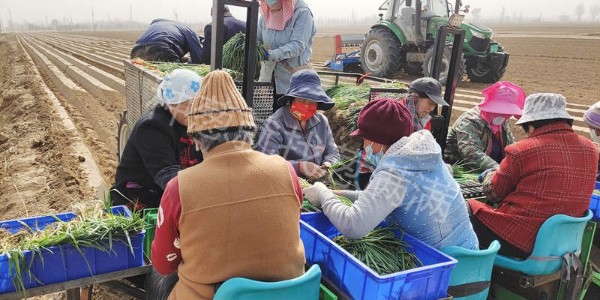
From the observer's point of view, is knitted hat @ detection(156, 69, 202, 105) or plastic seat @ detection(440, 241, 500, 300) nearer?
plastic seat @ detection(440, 241, 500, 300)

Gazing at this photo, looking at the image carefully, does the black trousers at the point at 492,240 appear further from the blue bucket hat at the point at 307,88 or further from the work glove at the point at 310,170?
the blue bucket hat at the point at 307,88

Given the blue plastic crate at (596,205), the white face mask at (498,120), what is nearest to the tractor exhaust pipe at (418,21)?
the white face mask at (498,120)

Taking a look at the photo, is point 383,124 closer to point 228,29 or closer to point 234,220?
point 234,220

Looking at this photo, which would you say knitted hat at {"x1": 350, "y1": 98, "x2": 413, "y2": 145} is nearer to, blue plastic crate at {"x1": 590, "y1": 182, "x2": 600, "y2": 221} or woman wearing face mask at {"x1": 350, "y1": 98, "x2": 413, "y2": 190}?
woman wearing face mask at {"x1": 350, "y1": 98, "x2": 413, "y2": 190}

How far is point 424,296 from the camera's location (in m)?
1.90

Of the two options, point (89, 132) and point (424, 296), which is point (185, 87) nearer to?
point (424, 296)

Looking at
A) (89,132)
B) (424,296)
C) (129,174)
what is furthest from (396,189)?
(89,132)

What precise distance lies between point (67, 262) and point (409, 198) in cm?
153

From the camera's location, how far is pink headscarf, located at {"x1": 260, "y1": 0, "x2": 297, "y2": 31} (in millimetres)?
4090

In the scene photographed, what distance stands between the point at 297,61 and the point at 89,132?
19.2ft

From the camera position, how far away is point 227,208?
1.72m

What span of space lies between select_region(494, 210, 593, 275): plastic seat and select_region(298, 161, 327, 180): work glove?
1.26 m

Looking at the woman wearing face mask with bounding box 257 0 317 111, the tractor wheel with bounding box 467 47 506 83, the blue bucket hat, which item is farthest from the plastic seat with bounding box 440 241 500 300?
the tractor wheel with bounding box 467 47 506 83

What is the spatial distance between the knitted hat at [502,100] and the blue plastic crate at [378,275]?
6.36ft
